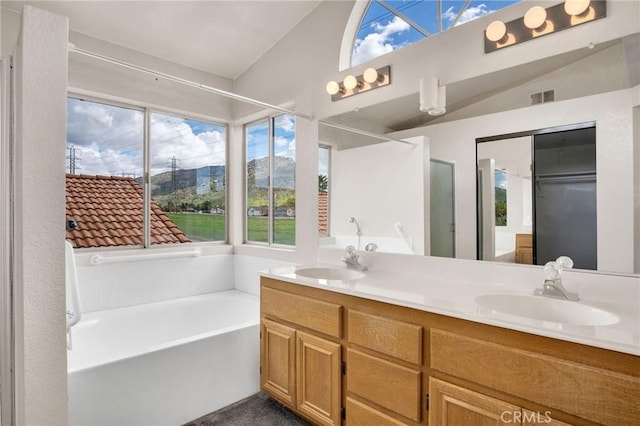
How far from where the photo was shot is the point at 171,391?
2.02 m

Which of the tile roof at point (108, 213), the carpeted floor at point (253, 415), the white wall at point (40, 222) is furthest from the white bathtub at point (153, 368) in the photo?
the tile roof at point (108, 213)

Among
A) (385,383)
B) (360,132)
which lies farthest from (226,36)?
(385,383)

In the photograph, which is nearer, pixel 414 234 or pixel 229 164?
pixel 414 234

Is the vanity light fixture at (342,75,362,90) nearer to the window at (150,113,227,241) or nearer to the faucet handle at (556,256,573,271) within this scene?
the faucet handle at (556,256,573,271)

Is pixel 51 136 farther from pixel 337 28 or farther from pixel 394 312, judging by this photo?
pixel 337 28

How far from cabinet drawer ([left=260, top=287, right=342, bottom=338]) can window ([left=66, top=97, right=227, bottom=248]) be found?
1670mm

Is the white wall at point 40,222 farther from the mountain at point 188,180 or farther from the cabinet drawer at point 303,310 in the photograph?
the mountain at point 188,180

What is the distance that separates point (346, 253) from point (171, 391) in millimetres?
1375

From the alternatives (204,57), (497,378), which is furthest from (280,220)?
(497,378)

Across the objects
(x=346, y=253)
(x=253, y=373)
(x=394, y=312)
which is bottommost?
(x=253, y=373)

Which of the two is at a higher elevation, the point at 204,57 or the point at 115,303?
the point at 204,57

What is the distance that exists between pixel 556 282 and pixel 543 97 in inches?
34.1

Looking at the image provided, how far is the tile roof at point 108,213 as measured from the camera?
2.88 meters

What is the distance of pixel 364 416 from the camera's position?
163 cm
